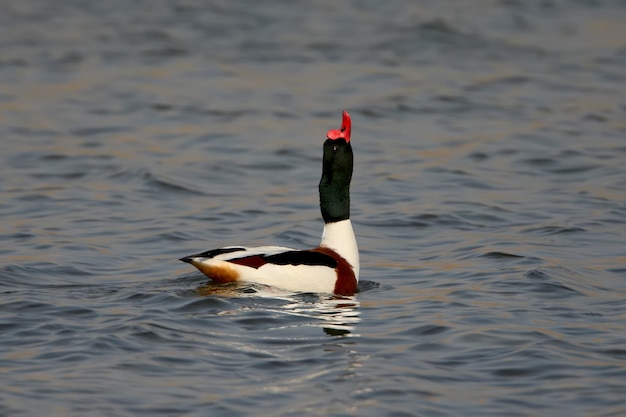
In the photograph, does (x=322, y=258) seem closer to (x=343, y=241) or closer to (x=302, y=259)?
(x=302, y=259)

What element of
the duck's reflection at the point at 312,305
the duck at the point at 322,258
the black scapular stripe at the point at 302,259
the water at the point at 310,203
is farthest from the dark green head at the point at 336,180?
the duck's reflection at the point at 312,305

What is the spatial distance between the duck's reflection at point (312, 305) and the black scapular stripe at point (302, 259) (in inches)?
9.6

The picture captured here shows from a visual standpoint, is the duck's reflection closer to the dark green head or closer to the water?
the water

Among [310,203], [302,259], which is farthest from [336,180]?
[310,203]

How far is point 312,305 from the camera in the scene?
29.7ft

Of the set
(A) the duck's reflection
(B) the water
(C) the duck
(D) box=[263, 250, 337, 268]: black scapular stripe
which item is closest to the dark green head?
(C) the duck

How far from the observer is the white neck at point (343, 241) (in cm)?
976

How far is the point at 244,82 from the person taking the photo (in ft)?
61.2

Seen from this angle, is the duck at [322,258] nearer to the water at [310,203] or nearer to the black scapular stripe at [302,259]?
the black scapular stripe at [302,259]

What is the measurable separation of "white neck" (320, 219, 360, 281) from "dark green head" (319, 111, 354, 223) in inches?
2.4

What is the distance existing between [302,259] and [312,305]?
47 centimetres

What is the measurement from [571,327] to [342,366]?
2012 mm

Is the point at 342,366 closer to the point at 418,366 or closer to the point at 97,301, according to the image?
the point at 418,366

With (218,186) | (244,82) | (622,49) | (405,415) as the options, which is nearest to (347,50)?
(244,82)
